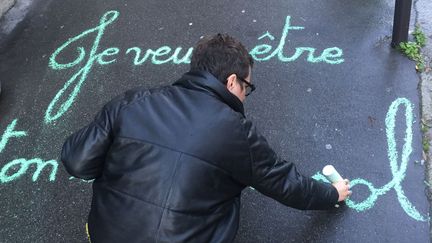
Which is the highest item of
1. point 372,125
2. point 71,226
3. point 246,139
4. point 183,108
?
point 183,108

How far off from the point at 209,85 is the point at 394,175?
55.3 inches

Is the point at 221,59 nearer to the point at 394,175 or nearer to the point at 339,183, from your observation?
the point at 339,183

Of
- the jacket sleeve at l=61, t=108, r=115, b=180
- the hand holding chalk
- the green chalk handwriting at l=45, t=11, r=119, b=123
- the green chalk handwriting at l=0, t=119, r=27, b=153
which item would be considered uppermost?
the jacket sleeve at l=61, t=108, r=115, b=180

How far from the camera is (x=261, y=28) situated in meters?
3.90

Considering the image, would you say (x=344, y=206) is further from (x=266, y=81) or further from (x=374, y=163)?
(x=266, y=81)

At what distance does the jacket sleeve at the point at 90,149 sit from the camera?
1880 millimetres

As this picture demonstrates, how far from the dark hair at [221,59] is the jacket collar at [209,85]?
0.07 meters

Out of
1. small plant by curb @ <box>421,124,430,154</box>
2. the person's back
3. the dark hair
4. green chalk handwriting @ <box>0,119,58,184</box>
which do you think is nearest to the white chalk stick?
the person's back

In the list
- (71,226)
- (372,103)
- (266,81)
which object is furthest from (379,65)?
(71,226)

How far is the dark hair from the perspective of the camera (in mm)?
1924

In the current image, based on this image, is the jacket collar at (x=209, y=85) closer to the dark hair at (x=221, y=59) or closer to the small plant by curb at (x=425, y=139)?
the dark hair at (x=221, y=59)

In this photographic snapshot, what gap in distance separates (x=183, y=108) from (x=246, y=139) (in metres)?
0.28

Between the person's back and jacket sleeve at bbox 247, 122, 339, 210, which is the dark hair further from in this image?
jacket sleeve at bbox 247, 122, 339, 210

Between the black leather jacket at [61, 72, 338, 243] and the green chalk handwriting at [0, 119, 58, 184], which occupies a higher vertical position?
the black leather jacket at [61, 72, 338, 243]
